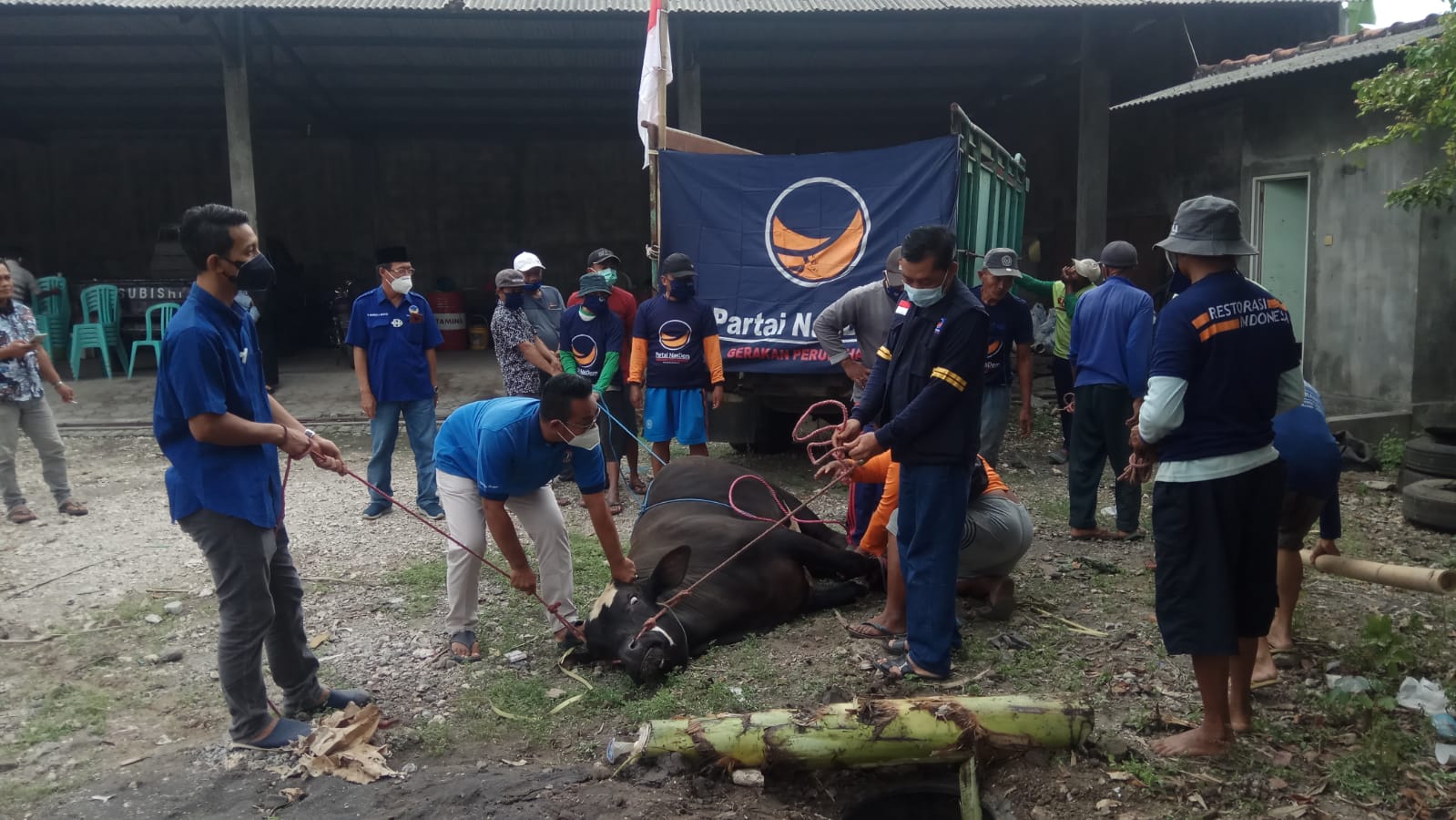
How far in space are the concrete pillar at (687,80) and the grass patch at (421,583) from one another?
21.6ft

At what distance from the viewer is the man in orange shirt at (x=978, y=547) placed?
4547 millimetres

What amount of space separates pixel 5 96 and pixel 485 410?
49.0 feet

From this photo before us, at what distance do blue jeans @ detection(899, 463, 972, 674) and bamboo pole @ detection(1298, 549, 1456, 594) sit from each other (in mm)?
1387

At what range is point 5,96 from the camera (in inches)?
593

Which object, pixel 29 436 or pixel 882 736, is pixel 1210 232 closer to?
pixel 882 736

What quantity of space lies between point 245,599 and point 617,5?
29.6 feet

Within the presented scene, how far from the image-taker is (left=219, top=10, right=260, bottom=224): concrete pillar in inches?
444

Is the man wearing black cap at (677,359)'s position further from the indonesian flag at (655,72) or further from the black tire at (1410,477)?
the black tire at (1410,477)

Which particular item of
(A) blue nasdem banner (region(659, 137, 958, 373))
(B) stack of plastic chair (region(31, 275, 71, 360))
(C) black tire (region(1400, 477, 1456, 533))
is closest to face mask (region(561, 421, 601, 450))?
(A) blue nasdem banner (region(659, 137, 958, 373))

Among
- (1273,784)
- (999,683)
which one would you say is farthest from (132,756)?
(1273,784)

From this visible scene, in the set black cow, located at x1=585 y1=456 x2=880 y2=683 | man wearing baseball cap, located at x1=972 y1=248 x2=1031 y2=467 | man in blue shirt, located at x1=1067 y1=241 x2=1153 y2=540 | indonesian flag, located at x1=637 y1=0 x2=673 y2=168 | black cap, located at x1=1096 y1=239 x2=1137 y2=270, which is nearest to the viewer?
black cow, located at x1=585 y1=456 x2=880 y2=683

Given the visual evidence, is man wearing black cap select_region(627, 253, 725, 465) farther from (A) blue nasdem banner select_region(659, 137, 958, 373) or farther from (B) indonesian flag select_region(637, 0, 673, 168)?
(B) indonesian flag select_region(637, 0, 673, 168)

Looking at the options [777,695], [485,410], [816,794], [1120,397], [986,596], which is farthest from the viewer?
[1120,397]

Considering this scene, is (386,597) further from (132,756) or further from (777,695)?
(777,695)
